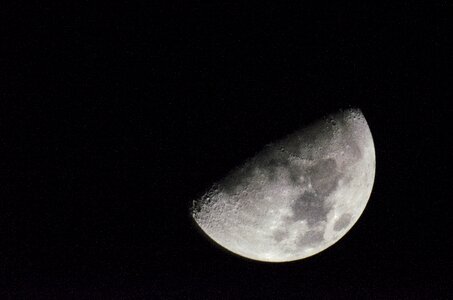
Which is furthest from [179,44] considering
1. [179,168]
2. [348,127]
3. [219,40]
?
[348,127]

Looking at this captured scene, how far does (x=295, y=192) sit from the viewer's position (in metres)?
2.50

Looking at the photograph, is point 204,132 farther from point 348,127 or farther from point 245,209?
point 348,127

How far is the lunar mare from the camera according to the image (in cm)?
248

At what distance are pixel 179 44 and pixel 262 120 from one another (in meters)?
0.75

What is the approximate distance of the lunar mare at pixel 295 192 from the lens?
8.13 feet

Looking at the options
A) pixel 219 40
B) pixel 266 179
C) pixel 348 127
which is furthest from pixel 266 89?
pixel 348 127

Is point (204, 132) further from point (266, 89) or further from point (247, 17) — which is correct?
point (247, 17)

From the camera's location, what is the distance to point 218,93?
7.64ft

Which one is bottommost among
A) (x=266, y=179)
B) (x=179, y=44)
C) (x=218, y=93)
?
(x=266, y=179)

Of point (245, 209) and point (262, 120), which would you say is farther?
point (245, 209)

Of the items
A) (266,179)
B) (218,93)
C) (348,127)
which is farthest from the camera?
(348,127)

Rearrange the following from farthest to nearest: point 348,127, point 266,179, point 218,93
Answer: point 348,127, point 266,179, point 218,93

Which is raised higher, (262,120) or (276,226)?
(262,120)

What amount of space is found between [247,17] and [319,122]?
875 millimetres
